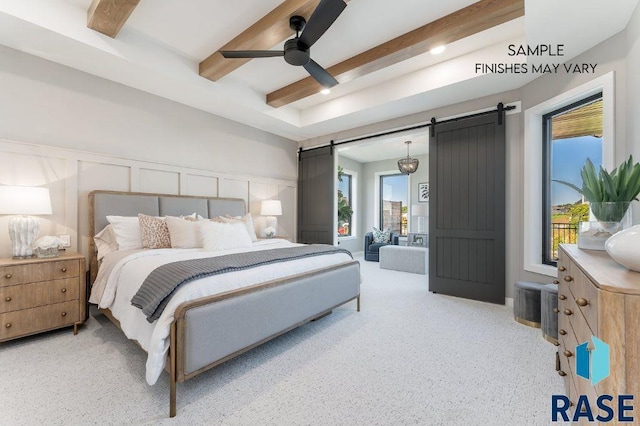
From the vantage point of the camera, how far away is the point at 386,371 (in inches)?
81.7

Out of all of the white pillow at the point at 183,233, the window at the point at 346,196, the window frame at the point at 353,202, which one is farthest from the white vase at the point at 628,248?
the window frame at the point at 353,202

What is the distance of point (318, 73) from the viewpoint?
9.34 feet

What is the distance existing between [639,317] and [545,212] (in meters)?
3.04

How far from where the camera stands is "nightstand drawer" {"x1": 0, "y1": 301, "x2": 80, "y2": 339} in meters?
2.34

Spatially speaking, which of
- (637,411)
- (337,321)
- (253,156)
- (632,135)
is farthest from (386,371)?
(253,156)

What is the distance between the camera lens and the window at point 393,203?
8352mm

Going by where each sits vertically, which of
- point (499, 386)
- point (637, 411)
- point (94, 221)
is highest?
point (94, 221)

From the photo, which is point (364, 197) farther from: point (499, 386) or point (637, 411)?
point (637, 411)

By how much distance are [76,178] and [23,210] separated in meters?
0.74

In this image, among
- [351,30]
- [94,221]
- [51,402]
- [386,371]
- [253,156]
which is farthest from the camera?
[253,156]

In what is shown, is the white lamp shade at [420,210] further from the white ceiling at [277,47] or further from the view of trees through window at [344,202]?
the white ceiling at [277,47]

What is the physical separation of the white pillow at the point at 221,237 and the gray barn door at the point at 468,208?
8.82 feet

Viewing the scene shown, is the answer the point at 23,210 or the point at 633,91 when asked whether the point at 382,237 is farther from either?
the point at 23,210

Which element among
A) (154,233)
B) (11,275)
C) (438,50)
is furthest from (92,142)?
(438,50)
